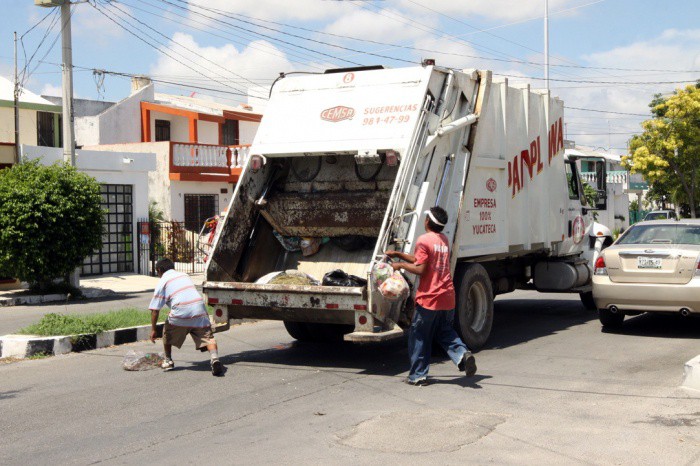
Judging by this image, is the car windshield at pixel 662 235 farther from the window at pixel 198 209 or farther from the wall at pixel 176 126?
the wall at pixel 176 126

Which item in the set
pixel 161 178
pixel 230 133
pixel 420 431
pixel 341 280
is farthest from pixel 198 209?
pixel 420 431

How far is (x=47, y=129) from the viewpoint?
26.2 meters

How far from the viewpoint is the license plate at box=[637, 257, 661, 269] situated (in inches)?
405

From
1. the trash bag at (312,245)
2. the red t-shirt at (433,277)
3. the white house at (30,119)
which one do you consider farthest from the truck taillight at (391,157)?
the white house at (30,119)

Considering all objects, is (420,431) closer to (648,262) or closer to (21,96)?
(648,262)

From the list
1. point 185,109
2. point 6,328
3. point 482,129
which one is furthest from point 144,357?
point 185,109

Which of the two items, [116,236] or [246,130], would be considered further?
[246,130]

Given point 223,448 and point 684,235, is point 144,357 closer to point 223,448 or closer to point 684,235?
point 223,448

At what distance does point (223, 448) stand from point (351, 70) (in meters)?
5.19

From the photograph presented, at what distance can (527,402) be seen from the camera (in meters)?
7.13

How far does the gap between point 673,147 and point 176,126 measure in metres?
20.4

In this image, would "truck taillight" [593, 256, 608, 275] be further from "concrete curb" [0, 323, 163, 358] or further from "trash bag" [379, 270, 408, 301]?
"concrete curb" [0, 323, 163, 358]

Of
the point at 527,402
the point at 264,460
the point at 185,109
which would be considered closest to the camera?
the point at 264,460

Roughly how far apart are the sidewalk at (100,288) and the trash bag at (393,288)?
11487 mm
